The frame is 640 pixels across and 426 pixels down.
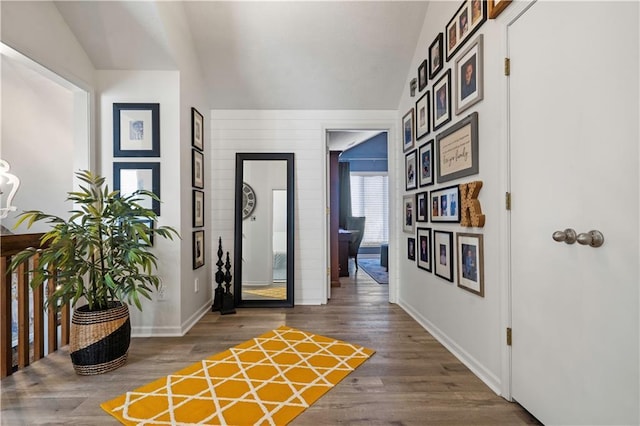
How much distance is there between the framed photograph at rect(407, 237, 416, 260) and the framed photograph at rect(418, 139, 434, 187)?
64 cm

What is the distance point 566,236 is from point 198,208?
9.80 feet

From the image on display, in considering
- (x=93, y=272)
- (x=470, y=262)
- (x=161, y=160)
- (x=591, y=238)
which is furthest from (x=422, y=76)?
(x=93, y=272)

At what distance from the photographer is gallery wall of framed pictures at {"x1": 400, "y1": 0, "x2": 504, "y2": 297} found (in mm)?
1924

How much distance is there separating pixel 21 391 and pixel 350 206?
6.26 meters

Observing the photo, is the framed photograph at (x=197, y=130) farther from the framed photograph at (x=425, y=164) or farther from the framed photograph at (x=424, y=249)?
the framed photograph at (x=424, y=249)

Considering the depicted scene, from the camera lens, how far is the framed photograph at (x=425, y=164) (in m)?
2.63

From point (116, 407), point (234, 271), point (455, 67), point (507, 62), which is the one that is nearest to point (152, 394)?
point (116, 407)

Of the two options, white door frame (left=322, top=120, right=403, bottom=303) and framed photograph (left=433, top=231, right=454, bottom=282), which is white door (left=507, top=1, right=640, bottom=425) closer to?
framed photograph (left=433, top=231, right=454, bottom=282)

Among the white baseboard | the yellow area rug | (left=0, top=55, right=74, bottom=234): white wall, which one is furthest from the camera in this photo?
(left=0, top=55, right=74, bottom=234): white wall

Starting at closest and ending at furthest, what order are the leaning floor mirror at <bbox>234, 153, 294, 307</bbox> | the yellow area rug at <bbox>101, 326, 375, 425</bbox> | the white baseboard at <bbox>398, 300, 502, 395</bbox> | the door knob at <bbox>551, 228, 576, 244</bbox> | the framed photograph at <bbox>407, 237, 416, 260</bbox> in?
the door knob at <bbox>551, 228, 576, 244</bbox> → the yellow area rug at <bbox>101, 326, 375, 425</bbox> → the white baseboard at <bbox>398, 300, 502, 395</bbox> → the framed photograph at <bbox>407, 237, 416, 260</bbox> → the leaning floor mirror at <bbox>234, 153, 294, 307</bbox>

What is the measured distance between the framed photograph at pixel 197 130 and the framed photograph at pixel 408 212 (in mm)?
2304

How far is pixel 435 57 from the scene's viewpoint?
8.34 feet

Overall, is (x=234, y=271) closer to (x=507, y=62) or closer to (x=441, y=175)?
(x=441, y=175)

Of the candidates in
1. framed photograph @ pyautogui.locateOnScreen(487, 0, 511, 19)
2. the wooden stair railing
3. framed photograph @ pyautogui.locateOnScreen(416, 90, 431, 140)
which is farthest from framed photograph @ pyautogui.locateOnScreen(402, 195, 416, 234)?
the wooden stair railing
